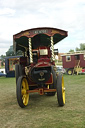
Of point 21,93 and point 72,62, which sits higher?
point 72,62

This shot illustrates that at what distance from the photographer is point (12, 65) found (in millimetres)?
21000

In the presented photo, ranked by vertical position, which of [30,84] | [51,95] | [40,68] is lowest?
[51,95]

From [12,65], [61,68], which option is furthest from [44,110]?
[61,68]

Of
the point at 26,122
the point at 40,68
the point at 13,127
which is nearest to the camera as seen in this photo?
the point at 13,127

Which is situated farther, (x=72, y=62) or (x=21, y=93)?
(x=72, y=62)

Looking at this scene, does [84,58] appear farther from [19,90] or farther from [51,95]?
[19,90]

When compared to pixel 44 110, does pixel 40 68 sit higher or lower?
higher

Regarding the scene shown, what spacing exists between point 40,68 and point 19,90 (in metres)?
0.99

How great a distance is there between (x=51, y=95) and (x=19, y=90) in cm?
238

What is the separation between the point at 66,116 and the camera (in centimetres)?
415

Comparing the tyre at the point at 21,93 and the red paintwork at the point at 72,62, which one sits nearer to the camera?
the tyre at the point at 21,93

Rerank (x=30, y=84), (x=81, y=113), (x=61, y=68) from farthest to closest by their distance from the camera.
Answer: (x=61, y=68) → (x=30, y=84) → (x=81, y=113)

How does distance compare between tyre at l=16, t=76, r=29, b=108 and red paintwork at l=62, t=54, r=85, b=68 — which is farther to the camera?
red paintwork at l=62, t=54, r=85, b=68

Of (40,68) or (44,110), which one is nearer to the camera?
(44,110)
